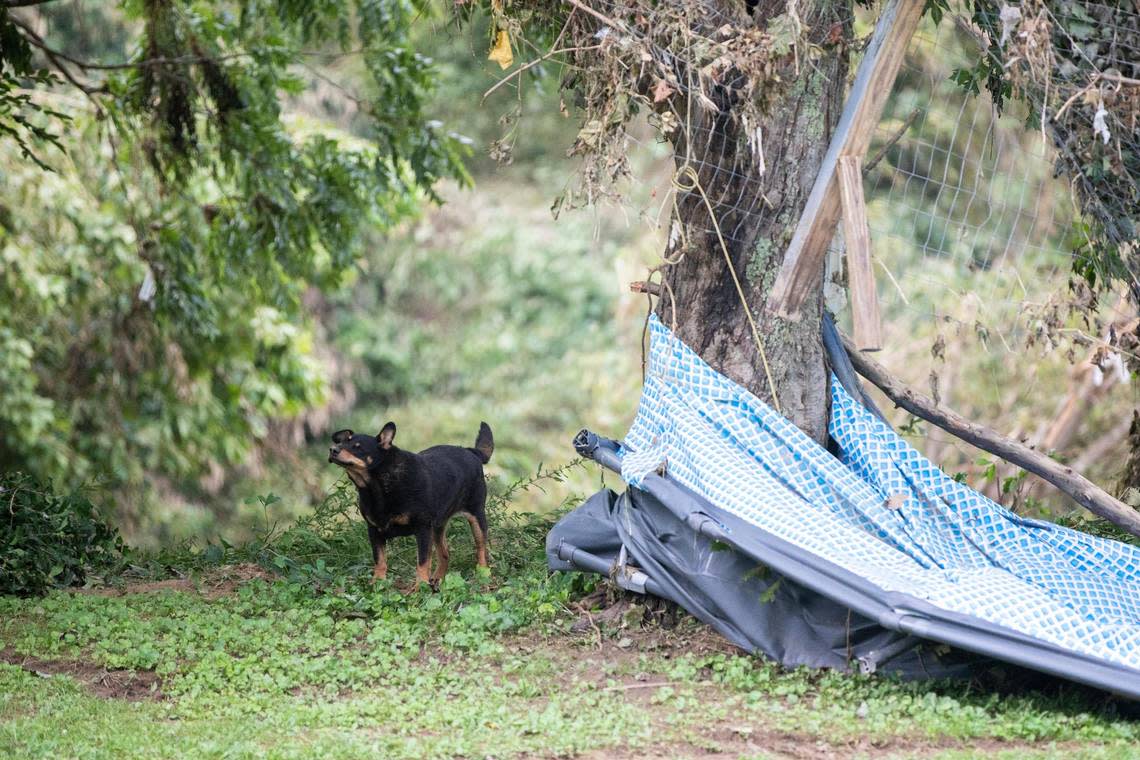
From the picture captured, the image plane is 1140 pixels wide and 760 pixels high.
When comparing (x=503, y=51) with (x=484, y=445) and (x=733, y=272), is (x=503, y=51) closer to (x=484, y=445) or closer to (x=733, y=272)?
(x=733, y=272)

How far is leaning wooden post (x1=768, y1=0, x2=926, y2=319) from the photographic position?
5.58 m

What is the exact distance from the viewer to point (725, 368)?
Result: 19.6 ft

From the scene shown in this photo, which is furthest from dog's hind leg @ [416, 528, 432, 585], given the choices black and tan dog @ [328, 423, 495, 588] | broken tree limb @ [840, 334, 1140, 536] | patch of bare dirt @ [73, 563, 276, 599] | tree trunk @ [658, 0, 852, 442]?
broken tree limb @ [840, 334, 1140, 536]

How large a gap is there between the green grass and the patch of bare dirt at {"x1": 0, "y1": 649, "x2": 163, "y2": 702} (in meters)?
0.02

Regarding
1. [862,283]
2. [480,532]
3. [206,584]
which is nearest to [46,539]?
[206,584]

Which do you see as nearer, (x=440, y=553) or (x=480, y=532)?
(x=440, y=553)

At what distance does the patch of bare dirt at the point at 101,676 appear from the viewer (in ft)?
16.6

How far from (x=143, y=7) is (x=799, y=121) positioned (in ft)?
13.8

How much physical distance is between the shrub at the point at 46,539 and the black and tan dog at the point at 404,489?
1.62 m

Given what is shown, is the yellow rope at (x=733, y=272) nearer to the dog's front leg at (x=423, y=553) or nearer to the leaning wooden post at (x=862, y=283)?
the leaning wooden post at (x=862, y=283)

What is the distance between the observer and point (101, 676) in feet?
17.1

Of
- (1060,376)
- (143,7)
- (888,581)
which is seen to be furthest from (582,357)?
(888,581)

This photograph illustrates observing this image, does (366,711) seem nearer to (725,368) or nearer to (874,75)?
(725,368)

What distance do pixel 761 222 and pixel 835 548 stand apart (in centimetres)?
164
